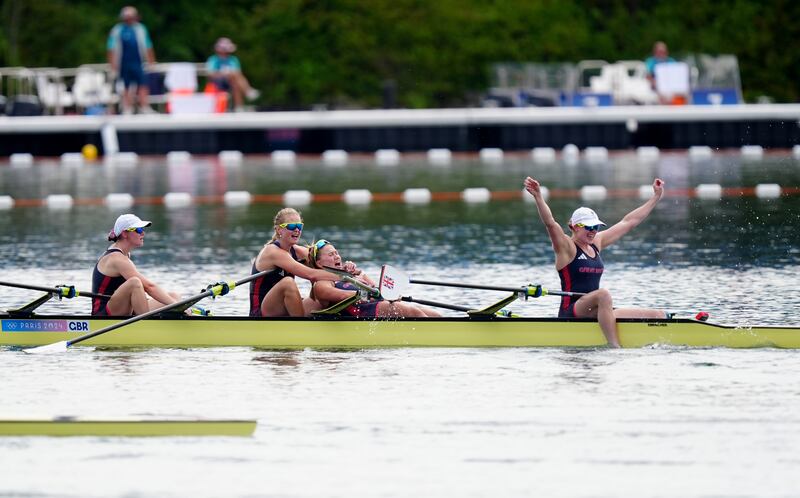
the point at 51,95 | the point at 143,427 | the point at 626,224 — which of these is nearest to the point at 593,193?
the point at 626,224

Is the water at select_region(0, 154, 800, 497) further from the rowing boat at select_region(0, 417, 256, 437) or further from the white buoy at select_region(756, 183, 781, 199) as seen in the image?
the white buoy at select_region(756, 183, 781, 199)

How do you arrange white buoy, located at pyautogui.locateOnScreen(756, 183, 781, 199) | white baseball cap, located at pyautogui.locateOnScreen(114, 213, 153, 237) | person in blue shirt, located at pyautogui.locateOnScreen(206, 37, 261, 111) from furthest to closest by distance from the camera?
1. person in blue shirt, located at pyautogui.locateOnScreen(206, 37, 261, 111)
2. white buoy, located at pyautogui.locateOnScreen(756, 183, 781, 199)
3. white baseball cap, located at pyautogui.locateOnScreen(114, 213, 153, 237)

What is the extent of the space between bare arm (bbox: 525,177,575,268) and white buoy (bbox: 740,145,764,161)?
68.1ft

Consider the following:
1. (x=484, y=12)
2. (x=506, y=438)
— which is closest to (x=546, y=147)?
(x=484, y=12)

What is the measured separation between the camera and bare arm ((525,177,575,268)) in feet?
46.3

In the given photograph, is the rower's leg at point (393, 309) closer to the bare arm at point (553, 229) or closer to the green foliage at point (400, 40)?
the bare arm at point (553, 229)

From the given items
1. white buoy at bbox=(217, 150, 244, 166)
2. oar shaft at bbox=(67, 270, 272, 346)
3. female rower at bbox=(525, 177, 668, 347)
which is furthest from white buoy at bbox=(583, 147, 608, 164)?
oar shaft at bbox=(67, 270, 272, 346)

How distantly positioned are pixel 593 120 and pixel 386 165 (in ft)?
15.7

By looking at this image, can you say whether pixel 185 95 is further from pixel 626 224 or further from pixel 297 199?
pixel 626 224

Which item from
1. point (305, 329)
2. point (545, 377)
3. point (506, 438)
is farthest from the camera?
point (305, 329)

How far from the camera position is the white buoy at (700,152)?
35625 millimetres

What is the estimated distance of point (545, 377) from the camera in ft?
44.0

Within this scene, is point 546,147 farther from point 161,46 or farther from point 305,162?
point 161,46

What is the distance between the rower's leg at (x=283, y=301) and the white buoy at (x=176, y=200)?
13.6m
